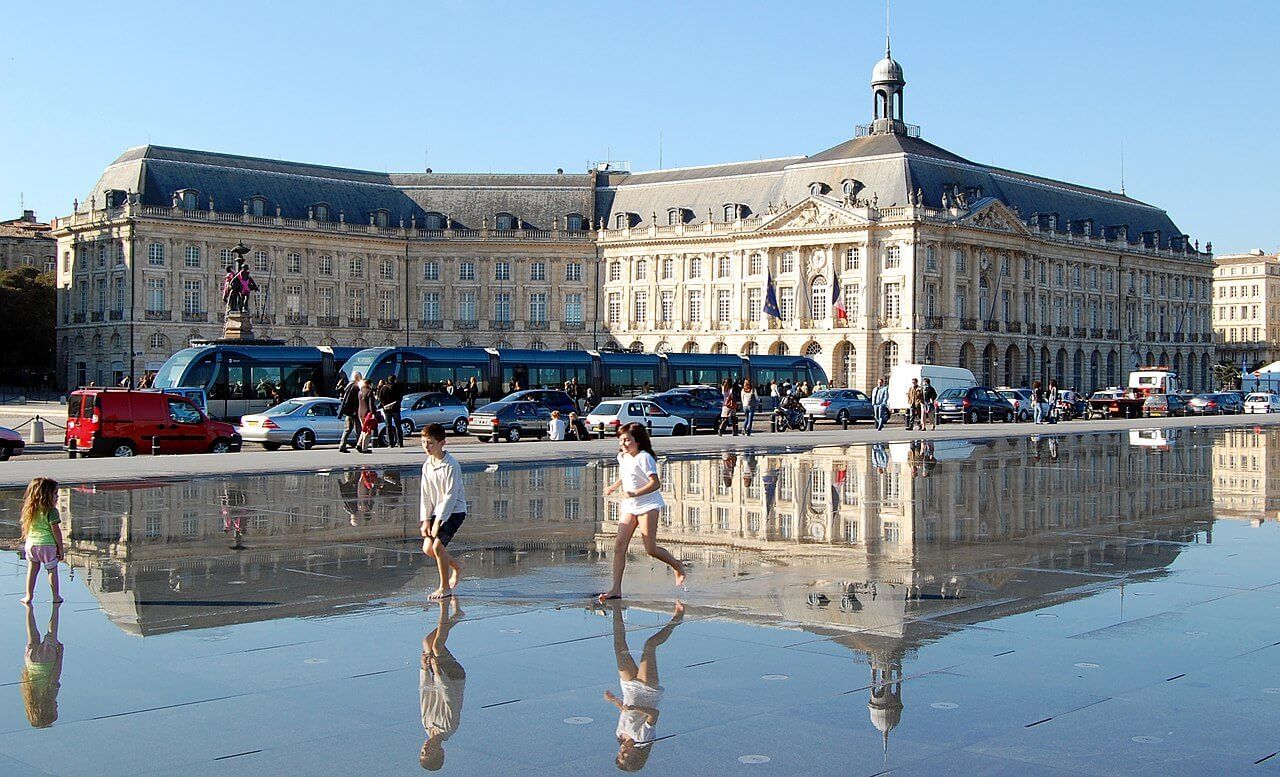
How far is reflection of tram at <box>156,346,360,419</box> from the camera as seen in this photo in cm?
5403

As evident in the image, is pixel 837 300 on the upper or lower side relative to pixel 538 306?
lower

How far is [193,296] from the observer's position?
105875 millimetres

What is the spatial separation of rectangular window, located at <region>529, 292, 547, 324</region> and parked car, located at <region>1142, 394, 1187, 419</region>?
167ft

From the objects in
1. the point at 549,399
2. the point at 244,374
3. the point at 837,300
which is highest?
the point at 837,300

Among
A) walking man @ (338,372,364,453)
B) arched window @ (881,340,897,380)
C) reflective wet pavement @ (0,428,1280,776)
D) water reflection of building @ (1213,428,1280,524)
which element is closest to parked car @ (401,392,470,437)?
walking man @ (338,372,364,453)

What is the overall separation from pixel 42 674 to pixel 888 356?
98624 millimetres

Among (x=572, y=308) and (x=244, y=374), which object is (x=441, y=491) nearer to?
(x=244, y=374)

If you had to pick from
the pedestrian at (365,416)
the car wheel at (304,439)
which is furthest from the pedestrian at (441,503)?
the car wheel at (304,439)

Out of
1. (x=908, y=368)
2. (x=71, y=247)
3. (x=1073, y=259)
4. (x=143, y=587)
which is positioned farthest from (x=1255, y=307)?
(x=143, y=587)

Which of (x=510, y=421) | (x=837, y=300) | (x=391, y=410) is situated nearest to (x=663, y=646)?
(x=391, y=410)

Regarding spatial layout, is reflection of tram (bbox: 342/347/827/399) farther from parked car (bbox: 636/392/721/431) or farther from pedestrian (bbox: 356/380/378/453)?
pedestrian (bbox: 356/380/378/453)

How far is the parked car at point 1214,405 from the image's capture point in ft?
271

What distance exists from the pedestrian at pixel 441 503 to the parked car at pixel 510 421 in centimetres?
3209

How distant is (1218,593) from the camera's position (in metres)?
13.9
